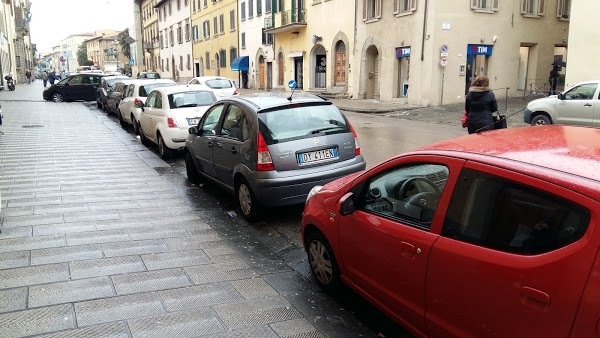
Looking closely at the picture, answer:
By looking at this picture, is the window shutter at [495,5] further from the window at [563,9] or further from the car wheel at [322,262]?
the car wheel at [322,262]

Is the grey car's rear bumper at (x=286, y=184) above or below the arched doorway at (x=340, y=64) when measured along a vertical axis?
below

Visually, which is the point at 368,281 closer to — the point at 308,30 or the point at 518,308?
the point at 518,308

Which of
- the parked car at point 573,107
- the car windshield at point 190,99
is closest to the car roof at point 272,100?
the car windshield at point 190,99

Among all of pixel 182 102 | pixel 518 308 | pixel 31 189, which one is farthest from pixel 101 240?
pixel 182 102

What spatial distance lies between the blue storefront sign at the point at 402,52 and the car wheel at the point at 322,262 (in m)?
21.1

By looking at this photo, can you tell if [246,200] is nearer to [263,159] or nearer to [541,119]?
[263,159]

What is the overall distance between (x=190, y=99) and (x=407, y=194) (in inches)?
331

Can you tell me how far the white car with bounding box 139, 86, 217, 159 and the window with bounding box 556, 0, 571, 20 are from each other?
22618 millimetres

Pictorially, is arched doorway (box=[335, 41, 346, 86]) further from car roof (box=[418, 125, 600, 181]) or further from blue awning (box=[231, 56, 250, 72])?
car roof (box=[418, 125, 600, 181])

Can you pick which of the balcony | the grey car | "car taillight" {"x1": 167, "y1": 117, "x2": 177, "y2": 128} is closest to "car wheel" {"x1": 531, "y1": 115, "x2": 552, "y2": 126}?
the grey car

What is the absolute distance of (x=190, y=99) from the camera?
1094cm

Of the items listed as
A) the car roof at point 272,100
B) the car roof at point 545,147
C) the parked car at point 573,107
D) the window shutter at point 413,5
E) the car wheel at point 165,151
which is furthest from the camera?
the window shutter at point 413,5

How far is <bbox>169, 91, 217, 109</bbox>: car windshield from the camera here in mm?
10786

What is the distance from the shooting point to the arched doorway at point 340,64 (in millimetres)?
29688
